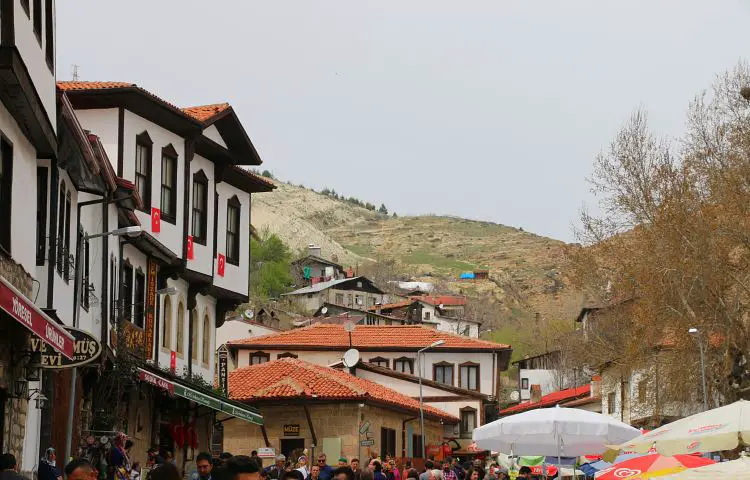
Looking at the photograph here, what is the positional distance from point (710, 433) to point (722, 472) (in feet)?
8.14

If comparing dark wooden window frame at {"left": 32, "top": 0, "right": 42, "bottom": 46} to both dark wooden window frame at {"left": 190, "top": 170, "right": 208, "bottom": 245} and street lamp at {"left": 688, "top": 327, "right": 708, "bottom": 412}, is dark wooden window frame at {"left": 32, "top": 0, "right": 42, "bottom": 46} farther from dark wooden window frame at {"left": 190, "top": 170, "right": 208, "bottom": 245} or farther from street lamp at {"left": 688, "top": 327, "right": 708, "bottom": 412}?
street lamp at {"left": 688, "top": 327, "right": 708, "bottom": 412}

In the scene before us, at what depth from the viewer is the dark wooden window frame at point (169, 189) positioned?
33.3m

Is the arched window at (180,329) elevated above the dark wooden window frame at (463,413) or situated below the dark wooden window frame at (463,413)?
above

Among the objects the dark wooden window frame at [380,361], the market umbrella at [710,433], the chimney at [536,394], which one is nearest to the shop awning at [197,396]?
the market umbrella at [710,433]

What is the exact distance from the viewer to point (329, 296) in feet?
434

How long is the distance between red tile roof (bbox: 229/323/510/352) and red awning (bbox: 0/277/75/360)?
175 feet

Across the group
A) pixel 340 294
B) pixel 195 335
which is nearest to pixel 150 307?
pixel 195 335

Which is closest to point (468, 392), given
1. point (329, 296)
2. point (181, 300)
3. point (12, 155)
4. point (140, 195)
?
point (181, 300)

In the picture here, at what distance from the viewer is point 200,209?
3650 centimetres

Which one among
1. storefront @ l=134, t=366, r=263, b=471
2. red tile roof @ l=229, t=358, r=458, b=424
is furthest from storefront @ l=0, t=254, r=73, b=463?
red tile roof @ l=229, t=358, r=458, b=424

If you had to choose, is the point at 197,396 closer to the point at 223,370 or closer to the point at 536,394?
the point at 223,370

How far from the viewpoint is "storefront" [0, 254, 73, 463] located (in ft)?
56.1

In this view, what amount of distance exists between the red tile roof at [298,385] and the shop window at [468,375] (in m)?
22.5

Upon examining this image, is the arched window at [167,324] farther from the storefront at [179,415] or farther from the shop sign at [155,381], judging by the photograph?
the shop sign at [155,381]
